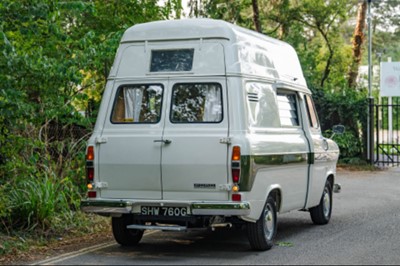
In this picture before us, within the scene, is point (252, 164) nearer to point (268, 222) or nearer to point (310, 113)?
point (268, 222)

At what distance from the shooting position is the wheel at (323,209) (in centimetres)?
1277

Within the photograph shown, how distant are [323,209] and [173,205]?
Answer: 4220mm

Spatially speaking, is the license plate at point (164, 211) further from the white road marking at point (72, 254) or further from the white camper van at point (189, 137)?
the white road marking at point (72, 254)

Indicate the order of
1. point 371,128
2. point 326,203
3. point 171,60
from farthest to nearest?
point 371,128
point 326,203
point 171,60

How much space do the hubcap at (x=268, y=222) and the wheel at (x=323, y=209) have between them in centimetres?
266

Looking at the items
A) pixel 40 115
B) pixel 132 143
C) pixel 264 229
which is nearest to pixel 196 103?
pixel 132 143

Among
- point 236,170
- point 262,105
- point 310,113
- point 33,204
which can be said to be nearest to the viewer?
point 236,170

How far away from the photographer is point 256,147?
9477mm

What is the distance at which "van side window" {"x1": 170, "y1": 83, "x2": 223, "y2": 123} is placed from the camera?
31.6 ft

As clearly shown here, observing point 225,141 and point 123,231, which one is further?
point 123,231

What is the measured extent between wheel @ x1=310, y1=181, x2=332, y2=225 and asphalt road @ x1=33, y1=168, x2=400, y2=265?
0.14 meters

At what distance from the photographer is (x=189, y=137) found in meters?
9.44

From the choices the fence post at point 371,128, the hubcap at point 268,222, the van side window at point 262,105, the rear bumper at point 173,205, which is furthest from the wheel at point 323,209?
the fence post at point 371,128

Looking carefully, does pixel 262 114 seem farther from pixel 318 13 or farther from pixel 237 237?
pixel 318 13
